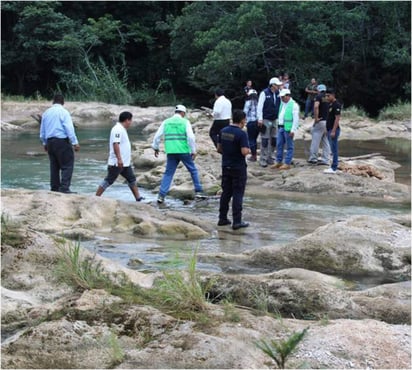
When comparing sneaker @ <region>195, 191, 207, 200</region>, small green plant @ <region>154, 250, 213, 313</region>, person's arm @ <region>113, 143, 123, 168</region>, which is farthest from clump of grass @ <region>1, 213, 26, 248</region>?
sneaker @ <region>195, 191, 207, 200</region>

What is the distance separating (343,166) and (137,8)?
32672 millimetres

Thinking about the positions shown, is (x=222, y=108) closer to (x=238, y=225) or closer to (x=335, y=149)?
(x=335, y=149)

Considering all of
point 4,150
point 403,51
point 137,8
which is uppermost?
point 137,8

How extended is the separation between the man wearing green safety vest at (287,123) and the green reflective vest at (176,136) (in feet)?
10.7

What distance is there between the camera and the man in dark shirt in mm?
13367

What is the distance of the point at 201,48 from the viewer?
3581 centimetres

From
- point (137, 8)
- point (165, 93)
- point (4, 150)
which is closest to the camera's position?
point (4, 150)

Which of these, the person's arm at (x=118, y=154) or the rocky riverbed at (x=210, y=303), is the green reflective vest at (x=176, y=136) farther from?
the rocky riverbed at (x=210, y=303)

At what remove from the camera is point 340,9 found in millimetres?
32594

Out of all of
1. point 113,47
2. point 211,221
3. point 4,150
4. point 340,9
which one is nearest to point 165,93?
point 113,47

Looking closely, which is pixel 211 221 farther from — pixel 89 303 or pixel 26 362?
pixel 26 362

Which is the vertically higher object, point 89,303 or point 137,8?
point 137,8

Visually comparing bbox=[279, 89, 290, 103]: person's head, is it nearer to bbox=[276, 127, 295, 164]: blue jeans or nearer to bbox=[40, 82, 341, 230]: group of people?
bbox=[40, 82, 341, 230]: group of people

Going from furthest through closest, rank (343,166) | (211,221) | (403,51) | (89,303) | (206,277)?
(403,51), (343,166), (211,221), (206,277), (89,303)
